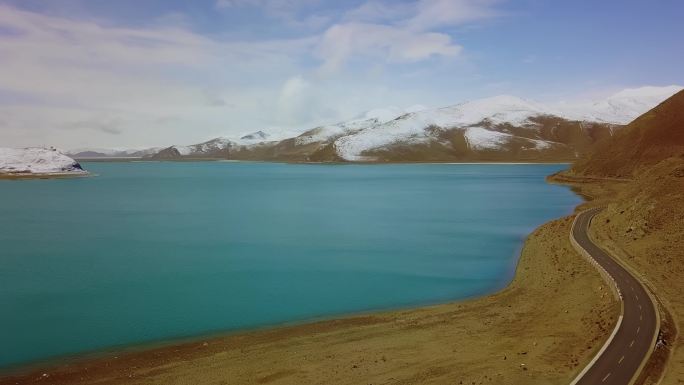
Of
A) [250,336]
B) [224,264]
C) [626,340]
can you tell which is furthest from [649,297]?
[224,264]

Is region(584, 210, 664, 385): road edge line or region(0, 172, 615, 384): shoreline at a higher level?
region(584, 210, 664, 385): road edge line

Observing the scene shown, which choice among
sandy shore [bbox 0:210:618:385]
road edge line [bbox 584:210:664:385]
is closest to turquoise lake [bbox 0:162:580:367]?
sandy shore [bbox 0:210:618:385]

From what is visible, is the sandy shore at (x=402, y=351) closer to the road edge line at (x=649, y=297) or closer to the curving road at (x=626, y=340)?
the curving road at (x=626, y=340)

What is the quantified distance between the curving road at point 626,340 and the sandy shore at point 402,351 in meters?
0.80

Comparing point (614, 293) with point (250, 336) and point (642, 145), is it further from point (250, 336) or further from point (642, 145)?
point (642, 145)

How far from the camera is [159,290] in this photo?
157ft

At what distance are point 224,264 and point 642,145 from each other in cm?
14714

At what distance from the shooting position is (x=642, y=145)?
15650 centimetres

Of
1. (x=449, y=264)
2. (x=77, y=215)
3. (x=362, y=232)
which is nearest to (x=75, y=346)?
(x=449, y=264)

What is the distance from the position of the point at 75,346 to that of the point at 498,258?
4581 cm

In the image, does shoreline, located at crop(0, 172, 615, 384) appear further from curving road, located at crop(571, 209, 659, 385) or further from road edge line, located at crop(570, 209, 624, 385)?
curving road, located at crop(571, 209, 659, 385)

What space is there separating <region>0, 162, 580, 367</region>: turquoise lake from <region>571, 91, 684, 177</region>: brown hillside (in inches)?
2130

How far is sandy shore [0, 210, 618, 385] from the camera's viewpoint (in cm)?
2883

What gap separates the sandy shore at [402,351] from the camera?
94.6 ft
